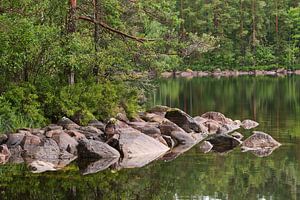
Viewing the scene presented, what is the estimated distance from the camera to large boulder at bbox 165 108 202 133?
2873cm

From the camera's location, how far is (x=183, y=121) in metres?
29.2

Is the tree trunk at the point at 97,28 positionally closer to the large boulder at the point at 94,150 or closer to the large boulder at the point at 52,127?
the large boulder at the point at 52,127

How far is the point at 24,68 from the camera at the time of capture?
1010 inches

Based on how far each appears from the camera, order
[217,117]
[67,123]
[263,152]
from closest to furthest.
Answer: [263,152]
[67,123]
[217,117]

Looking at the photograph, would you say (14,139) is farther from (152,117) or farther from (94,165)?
(152,117)

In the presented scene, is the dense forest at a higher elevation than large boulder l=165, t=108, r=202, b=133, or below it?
higher

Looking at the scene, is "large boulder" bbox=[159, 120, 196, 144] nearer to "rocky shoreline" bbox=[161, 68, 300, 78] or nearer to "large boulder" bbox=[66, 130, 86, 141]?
"large boulder" bbox=[66, 130, 86, 141]

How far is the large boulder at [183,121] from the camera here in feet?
94.3

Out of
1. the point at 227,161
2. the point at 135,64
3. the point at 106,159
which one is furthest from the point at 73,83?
the point at 227,161

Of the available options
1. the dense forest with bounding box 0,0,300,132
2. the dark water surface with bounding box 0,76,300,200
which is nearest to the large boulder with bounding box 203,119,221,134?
the dense forest with bounding box 0,0,300,132

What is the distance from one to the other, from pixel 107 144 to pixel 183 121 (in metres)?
7.17

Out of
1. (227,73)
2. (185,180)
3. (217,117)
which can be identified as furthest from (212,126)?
(227,73)

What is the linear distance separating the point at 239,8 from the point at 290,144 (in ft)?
203

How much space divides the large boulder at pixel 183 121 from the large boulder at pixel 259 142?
4408 millimetres
